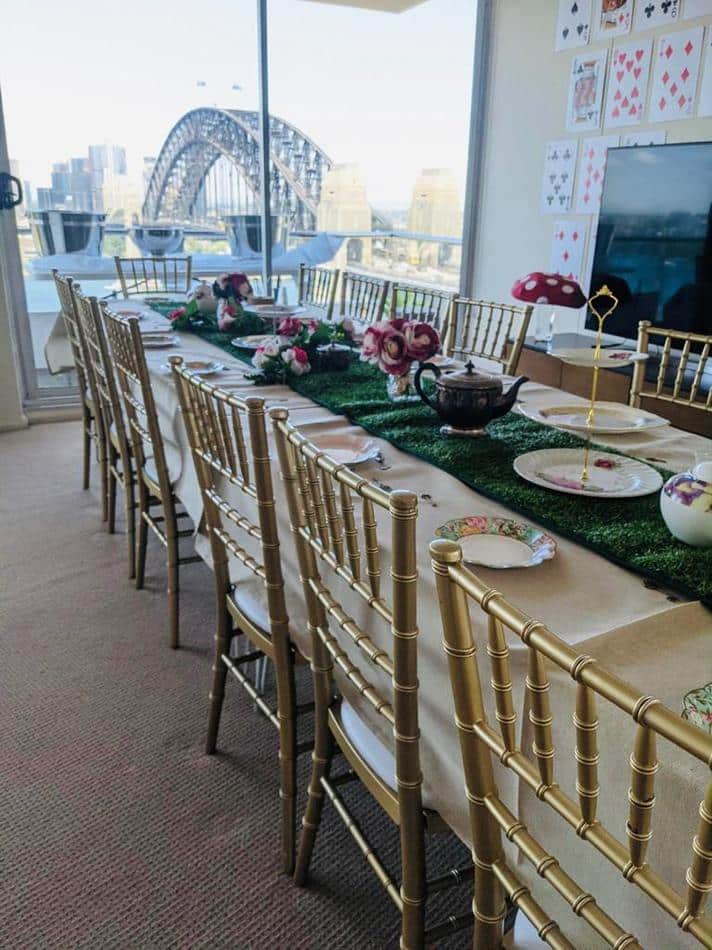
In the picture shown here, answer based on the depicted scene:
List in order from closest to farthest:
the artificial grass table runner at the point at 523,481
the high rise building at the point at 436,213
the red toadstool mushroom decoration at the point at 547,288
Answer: the artificial grass table runner at the point at 523,481 < the red toadstool mushroom decoration at the point at 547,288 < the high rise building at the point at 436,213

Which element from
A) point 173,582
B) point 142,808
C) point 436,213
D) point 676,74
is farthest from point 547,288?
point 436,213

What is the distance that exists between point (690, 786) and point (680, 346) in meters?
3.01

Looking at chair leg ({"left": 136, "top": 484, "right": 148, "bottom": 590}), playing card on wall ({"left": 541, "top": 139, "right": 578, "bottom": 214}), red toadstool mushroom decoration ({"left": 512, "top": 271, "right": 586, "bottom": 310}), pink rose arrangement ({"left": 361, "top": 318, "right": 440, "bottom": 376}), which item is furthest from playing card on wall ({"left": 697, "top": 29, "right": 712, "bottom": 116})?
chair leg ({"left": 136, "top": 484, "right": 148, "bottom": 590})

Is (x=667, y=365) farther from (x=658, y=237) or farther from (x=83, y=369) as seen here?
(x=83, y=369)

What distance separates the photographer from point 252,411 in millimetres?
1133

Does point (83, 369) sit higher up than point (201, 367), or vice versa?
point (201, 367)

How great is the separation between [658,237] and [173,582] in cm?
256

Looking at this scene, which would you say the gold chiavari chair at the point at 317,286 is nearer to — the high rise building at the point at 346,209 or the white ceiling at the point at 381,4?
the high rise building at the point at 346,209

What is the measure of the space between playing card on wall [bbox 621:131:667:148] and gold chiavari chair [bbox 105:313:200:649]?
261 cm

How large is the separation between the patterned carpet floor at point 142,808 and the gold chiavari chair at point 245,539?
11 centimetres

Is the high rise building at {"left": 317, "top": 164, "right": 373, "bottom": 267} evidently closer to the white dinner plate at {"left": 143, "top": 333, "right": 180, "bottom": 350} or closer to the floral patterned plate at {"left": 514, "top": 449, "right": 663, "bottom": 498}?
the white dinner plate at {"left": 143, "top": 333, "right": 180, "bottom": 350}

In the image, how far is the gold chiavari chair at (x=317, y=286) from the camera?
3.75 metres

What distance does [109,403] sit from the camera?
2545 millimetres

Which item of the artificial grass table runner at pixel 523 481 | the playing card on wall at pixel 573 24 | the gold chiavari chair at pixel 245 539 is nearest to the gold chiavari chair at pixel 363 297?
the artificial grass table runner at pixel 523 481
